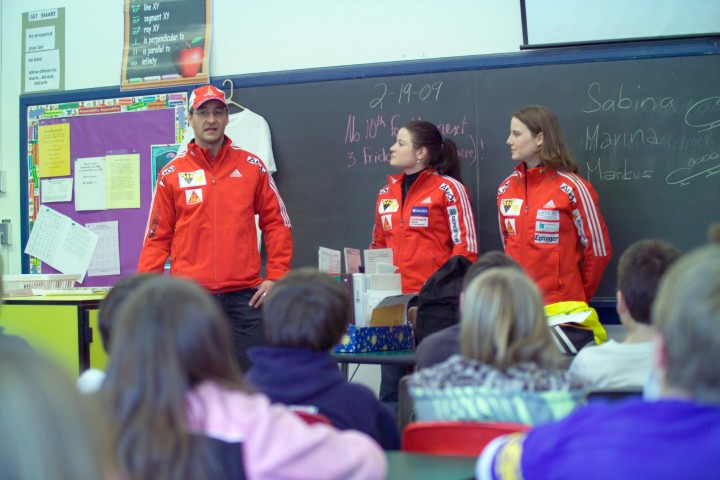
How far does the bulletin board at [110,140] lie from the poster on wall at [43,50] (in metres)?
0.13

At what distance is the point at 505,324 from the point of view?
172 centimetres

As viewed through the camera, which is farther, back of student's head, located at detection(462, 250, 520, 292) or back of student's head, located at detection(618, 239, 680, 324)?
back of student's head, located at detection(462, 250, 520, 292)

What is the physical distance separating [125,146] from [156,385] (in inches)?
169

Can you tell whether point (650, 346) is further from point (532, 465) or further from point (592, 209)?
point (592, 209)

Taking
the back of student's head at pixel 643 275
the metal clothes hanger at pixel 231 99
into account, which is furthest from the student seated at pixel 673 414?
the metal clothes hanger at pixel 231 99

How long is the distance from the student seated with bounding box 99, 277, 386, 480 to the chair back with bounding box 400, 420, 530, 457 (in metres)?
0.32

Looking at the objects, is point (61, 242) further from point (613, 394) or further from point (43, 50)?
point (613, 394)

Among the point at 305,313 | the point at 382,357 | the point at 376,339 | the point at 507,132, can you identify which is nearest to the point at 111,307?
the point at 305,313

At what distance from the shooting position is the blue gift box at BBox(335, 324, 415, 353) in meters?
3.27

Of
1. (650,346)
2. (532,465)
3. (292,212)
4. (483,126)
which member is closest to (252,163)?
(292,212)

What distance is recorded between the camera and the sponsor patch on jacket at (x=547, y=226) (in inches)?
150

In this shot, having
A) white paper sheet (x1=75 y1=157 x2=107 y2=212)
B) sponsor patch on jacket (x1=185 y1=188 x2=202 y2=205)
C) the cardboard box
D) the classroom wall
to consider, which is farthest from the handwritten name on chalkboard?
white paper sheet (x1=75 y1=157 x2=107 y2=212)

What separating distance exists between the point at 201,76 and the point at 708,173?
9.93ft

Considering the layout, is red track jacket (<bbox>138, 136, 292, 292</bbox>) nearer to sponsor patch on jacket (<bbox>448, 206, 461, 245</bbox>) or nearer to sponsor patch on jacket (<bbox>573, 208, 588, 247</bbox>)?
sponsor patch on jacket (<bbox>448, 206, 461, 245</bbox>)
